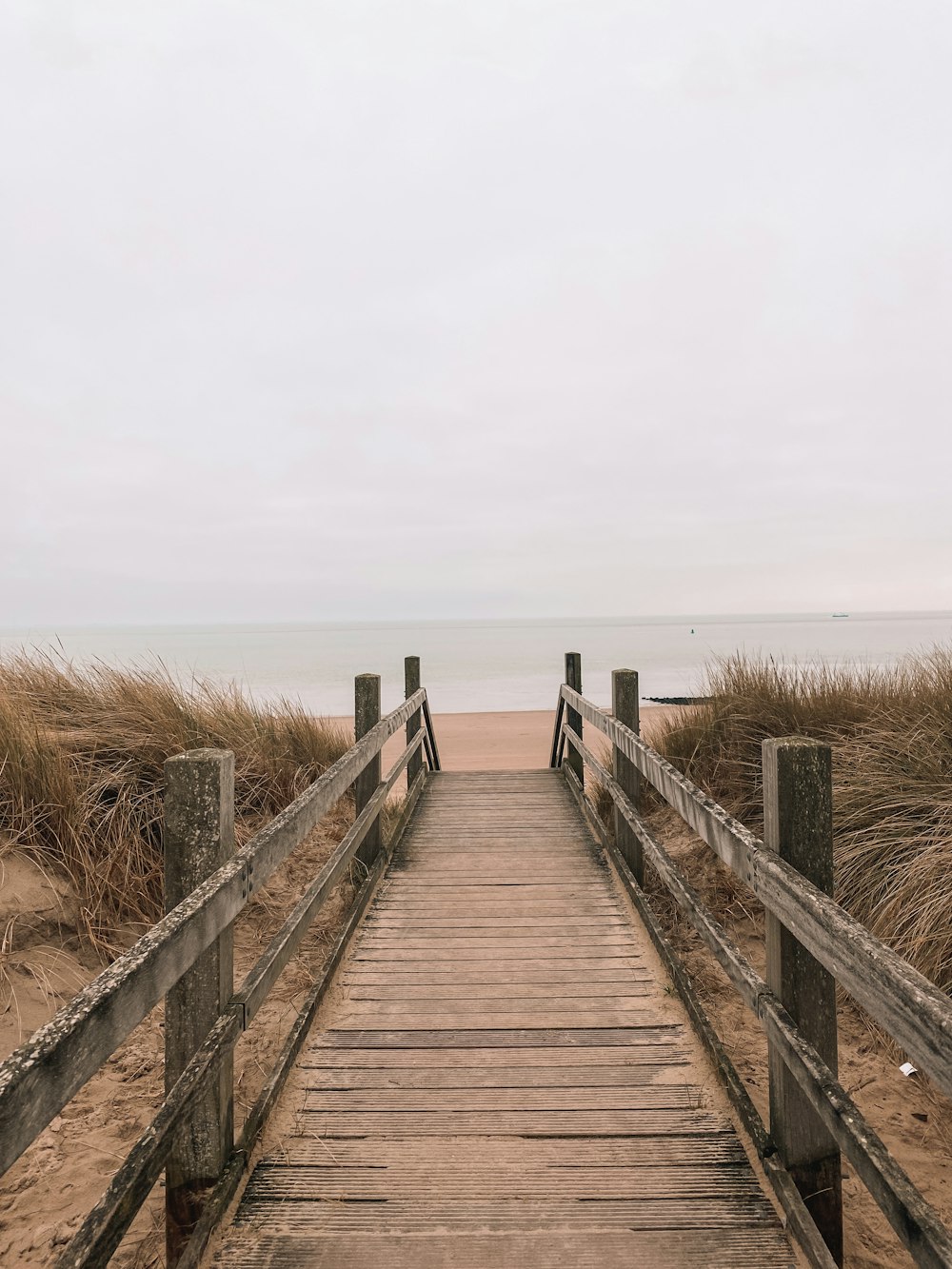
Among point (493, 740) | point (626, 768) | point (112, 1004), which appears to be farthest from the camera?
point (493, 740)

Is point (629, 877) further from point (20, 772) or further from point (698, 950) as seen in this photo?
point (20, 772)

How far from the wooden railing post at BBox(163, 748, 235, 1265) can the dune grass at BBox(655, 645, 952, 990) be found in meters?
2.87

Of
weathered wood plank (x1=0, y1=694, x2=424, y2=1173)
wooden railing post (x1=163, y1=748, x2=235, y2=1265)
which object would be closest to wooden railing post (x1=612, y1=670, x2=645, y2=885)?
weathered wood plank (x1=0, y1=694, x2=424, y2=1173)

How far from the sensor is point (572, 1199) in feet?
6.88

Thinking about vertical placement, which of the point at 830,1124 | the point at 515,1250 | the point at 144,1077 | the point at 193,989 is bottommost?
the point at 144,1077

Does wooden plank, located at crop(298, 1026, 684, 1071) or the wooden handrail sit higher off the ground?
the wooden handrail

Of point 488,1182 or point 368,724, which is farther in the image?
point 368,724

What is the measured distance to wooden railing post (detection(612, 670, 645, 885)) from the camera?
14.3 ft

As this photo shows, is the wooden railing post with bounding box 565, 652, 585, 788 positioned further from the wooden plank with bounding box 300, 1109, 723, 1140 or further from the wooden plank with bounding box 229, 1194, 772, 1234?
the wooden plank with bounding box 229, 1194, 772, 1234

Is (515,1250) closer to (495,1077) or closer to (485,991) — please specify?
(495,1077)

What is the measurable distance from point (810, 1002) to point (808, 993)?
3 cm

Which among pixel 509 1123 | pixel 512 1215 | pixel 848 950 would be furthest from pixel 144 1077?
pixel 848 950

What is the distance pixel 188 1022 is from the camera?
6.68 feet

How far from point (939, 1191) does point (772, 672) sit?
14.9 ft
